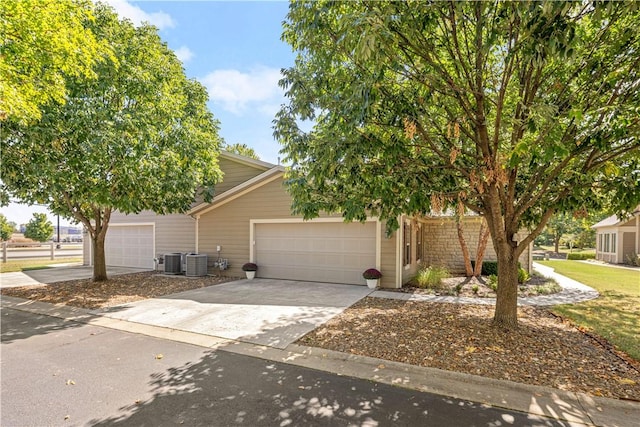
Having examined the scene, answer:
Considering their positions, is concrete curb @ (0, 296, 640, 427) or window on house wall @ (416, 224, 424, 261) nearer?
concrete curb @ (0, 296, 640, 427)

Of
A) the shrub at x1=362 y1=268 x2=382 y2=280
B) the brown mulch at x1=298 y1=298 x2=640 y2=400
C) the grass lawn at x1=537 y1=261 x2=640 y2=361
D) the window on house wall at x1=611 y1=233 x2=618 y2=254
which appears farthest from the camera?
the window on house wall at x1=611 y1=233 x2=618 y2=254

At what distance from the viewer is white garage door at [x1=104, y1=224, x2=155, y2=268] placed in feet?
52.1

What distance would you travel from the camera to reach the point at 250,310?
24.8 feet

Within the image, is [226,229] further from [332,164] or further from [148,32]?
[332,164]

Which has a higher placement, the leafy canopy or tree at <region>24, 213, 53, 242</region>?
the leafy canopy

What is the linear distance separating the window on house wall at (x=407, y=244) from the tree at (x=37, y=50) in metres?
10.1

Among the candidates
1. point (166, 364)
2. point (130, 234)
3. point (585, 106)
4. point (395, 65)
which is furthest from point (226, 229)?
point (585, 106)

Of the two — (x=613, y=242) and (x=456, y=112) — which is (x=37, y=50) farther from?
(x=613, y=242)

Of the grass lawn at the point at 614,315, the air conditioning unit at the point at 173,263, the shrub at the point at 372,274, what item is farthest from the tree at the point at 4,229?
the grass lawn at the point at 614,315

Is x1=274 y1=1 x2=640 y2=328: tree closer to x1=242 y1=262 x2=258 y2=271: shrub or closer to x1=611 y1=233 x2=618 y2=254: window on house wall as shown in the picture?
x1=242 y1=262 x2=258 y2=271: shrub

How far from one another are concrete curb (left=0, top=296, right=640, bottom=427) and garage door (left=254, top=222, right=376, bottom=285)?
19.2ft

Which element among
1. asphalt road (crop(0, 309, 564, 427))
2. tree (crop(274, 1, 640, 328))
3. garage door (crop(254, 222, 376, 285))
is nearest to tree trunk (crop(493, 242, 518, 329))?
tree (crop(274, 1, 640, 328))

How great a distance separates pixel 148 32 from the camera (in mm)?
10781

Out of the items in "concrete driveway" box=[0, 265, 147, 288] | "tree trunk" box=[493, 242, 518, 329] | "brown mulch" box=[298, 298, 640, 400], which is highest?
"tree trunk" box=[493, 242, 518, 329]
